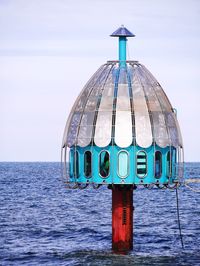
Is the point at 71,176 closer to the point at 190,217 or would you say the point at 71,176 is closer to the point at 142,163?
the point at 142,163

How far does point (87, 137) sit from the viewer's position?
3641 centimetres

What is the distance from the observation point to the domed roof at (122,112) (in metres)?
36.0

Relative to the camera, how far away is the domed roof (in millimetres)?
35969

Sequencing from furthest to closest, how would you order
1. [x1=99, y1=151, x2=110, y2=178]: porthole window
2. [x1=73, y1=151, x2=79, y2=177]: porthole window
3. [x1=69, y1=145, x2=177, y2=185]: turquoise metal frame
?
[x1=73, y1=151, x2=79, y2=177]: porthole window < [x1=99, y1=151, x2=110, y2=178]: porthole window < [x1=69, y1=145, x2=177, y2=185]: turquoise metal frame

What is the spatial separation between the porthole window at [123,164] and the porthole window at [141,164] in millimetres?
515

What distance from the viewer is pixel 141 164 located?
36.2m

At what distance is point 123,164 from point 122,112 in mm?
2304

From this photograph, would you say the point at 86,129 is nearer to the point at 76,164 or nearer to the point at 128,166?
the point at 76,164

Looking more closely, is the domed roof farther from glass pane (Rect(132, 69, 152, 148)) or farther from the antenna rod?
the antenna rod

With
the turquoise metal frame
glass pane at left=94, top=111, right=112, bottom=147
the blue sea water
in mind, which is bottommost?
the blue sea water

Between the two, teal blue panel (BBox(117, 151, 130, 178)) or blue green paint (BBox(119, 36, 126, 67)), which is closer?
teal blue panel (BBox(117, 151, 130, 178))

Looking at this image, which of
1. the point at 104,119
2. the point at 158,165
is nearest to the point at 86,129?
the point at 104,119

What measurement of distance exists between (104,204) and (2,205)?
11.0m

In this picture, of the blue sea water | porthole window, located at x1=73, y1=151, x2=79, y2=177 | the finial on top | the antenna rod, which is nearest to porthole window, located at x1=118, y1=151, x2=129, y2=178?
porthole window, located at x1=73, y1=151, x2=79, y2=177
